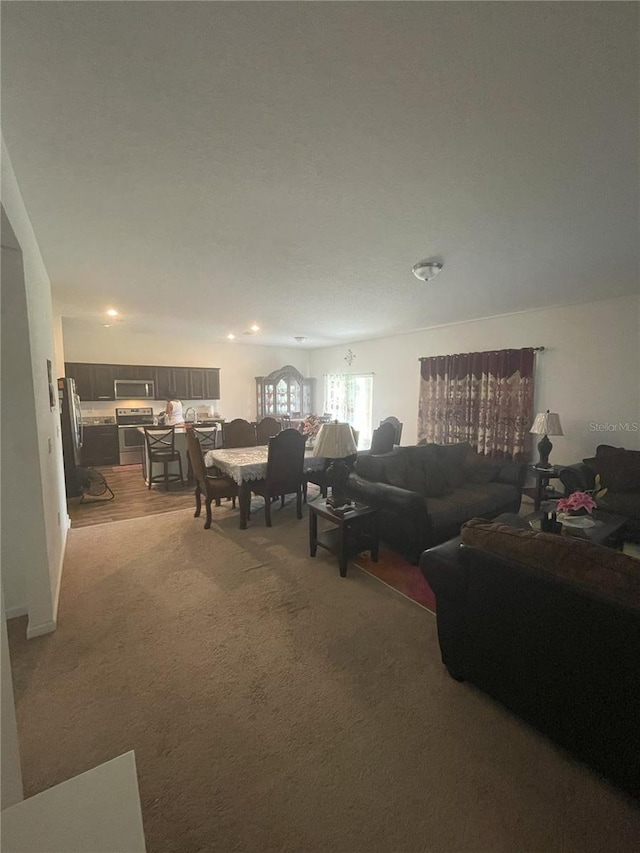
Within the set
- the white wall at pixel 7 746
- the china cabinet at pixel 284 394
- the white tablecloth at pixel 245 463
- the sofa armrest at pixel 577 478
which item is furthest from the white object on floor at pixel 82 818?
the china cabinet at pixel 284 394

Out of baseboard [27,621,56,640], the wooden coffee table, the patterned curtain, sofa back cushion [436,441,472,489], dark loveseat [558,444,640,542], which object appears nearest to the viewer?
baseboard [27,621,56,640]

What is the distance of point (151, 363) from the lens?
7.49m

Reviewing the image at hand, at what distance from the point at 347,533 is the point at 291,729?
149cm

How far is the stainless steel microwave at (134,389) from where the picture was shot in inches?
277

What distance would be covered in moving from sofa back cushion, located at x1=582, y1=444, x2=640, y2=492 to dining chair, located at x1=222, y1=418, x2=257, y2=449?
4279mm

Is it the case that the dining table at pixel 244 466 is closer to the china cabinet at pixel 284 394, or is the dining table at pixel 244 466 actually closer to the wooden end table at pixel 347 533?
the wooden end table at pixel 347 533

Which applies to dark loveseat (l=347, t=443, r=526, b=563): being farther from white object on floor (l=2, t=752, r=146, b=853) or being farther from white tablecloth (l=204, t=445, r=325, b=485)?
white object on floor (l=2, t=752, r=146, b=853)

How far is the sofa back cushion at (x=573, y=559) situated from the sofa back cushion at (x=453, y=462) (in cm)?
228

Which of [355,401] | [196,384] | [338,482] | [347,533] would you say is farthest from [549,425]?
→ [196,384]

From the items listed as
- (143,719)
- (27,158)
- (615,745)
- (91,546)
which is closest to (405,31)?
(27,158)

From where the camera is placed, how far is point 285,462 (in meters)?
3.98

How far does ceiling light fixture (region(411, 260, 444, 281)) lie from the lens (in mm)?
2863

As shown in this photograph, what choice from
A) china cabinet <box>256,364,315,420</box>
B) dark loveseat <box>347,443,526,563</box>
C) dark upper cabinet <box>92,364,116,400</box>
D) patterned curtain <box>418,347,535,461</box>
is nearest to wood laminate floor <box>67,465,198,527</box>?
dark upper cabinet <box>92,364,116,400</box>

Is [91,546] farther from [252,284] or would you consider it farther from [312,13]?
[312,13]
